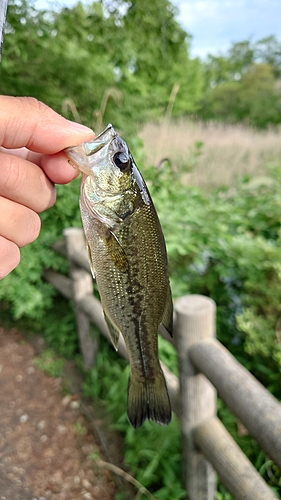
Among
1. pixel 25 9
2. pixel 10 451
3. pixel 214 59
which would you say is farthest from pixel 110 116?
pixel 214 59

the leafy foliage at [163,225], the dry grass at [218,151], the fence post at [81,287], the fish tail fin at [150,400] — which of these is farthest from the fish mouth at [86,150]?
the dry grass at [218,151]

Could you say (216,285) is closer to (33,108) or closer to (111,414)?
(111,414)

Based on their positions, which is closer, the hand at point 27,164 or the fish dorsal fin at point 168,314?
the hand at point 27,164

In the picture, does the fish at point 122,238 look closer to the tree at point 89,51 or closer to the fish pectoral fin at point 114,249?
the fish pectoral fin at point 114,249

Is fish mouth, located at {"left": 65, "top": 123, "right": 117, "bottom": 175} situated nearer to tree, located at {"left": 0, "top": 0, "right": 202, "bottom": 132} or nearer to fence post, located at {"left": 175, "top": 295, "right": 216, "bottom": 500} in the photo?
fence post, located at {"left": 175, "top": 295, "right": 216, "bottom": 500}

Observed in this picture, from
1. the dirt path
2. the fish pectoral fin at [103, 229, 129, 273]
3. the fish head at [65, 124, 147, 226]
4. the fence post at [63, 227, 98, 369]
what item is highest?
the fish head at [65, 124, 147, 226]

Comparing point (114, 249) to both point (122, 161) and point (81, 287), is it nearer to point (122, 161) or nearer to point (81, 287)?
point (122, 161)

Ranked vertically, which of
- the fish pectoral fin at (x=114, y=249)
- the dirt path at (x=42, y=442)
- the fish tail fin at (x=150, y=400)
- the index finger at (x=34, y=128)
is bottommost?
the dirt path at (x=42, y=442)

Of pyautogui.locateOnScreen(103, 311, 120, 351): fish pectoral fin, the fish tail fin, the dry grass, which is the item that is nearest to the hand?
pyautogui.locateOnScreen(103, 311, 120, 351): fish pectoral fin
